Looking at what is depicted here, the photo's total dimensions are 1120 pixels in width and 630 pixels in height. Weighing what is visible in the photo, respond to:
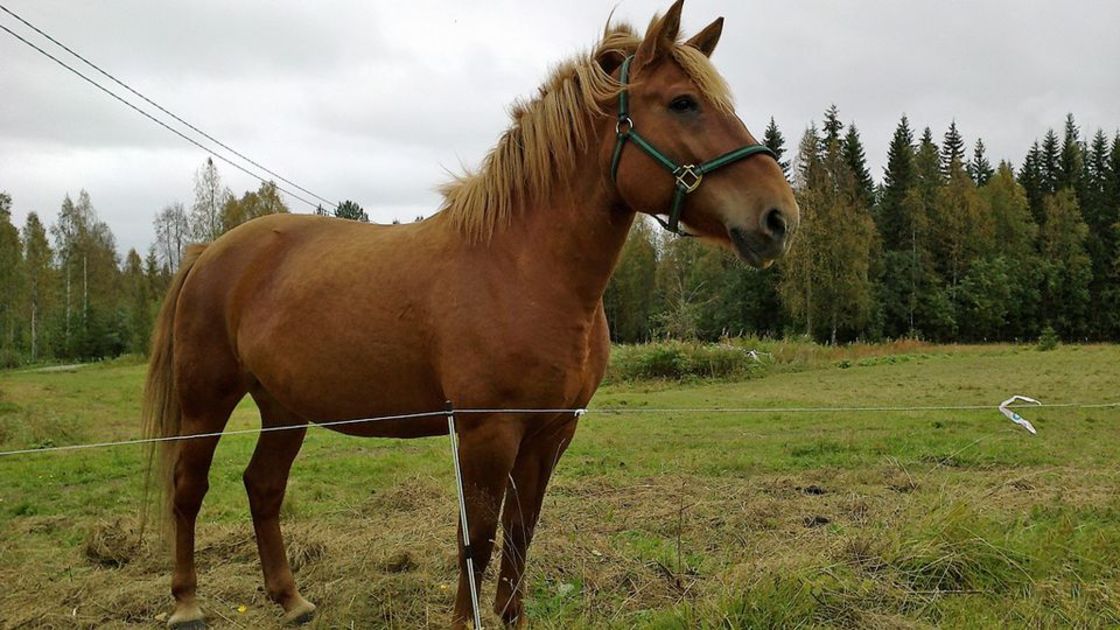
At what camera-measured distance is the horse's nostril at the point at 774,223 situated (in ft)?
7.82

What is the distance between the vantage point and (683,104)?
2.65 metres

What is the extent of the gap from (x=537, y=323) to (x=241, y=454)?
8.72 meters

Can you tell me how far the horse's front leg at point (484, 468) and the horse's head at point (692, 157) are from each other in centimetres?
102

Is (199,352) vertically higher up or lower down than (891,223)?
lower down

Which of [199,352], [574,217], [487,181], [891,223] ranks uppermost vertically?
[891,223]

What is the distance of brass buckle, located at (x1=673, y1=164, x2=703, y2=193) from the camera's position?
100 inches

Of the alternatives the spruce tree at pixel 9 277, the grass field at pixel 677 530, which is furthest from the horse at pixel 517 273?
the spruce tree at pixel 9 277

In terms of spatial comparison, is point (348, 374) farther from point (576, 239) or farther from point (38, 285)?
point (38, 285)

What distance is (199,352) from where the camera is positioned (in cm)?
373

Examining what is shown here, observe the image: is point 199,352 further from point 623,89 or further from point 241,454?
point 241,454

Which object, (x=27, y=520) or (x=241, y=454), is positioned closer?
(x=27, y=520)

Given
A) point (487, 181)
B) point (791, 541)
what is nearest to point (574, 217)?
point (487, 181)

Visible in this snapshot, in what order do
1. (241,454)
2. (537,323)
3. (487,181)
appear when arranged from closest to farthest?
(537,323) → (487,181) → (241,454)

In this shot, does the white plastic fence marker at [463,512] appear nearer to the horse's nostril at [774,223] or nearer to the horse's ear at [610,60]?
the horse's nostril at [774,223]
